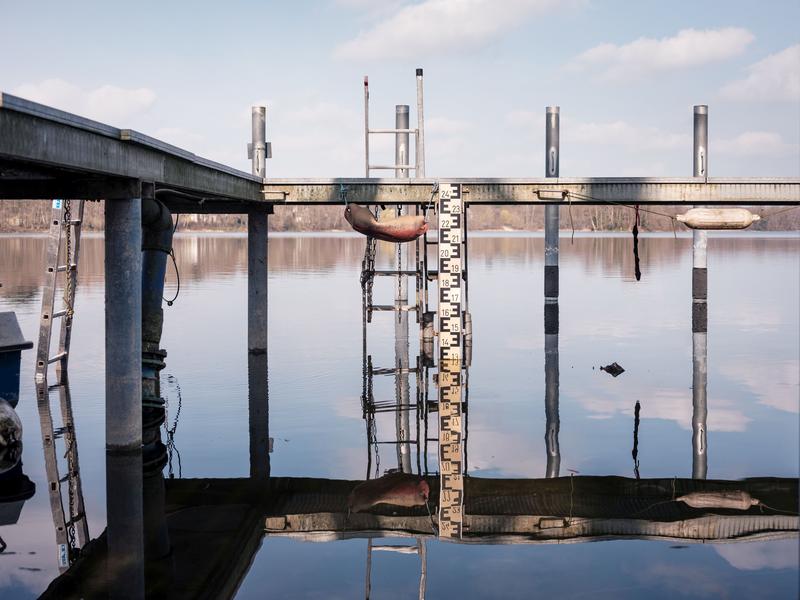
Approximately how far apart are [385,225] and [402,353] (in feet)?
15.6

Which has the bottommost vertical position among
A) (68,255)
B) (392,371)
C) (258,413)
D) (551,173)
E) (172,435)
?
(172,435)

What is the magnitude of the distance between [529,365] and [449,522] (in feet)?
40.8

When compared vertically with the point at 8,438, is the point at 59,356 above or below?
above

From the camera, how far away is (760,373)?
2136 cm

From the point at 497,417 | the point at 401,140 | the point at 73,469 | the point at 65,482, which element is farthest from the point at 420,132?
the point at 65,482

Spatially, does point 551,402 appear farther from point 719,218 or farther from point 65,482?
point 65,482

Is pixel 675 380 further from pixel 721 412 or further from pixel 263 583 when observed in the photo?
pixel 263 583

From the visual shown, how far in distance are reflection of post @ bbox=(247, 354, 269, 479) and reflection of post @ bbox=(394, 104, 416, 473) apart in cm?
177

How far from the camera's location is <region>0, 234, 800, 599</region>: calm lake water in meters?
8.88

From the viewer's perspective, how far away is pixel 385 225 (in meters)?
20.9

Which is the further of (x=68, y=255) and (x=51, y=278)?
(x=68, y=255)

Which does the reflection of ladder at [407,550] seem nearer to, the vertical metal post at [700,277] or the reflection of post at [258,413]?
the reflection of post at [258,413]

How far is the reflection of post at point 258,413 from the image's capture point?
13.1 m

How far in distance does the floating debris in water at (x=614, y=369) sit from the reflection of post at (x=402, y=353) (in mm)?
4170
